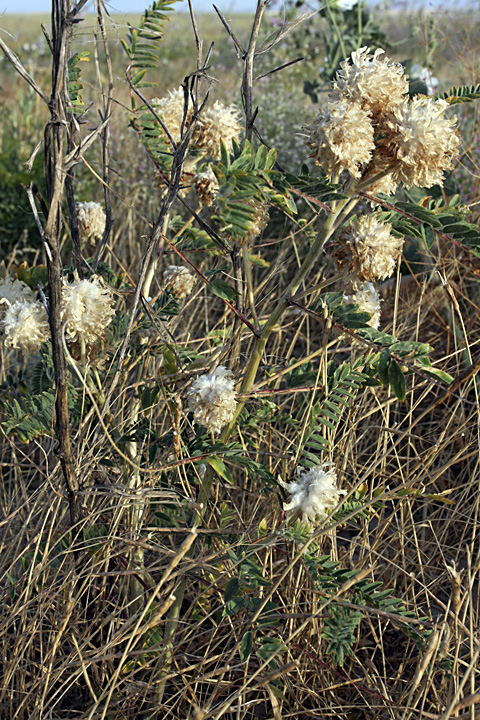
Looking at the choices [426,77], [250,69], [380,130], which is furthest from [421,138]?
[426,77]

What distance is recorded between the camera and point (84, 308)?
1037 mm

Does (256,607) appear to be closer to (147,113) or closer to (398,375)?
(398,375)

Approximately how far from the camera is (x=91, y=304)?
103 centimetres

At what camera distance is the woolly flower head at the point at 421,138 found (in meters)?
0.82

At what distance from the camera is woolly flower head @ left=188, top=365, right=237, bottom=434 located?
95 cm

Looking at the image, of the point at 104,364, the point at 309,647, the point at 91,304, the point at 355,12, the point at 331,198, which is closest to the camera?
the point at 331,198

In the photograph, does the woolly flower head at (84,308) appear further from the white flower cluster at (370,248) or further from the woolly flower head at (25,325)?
the white flower cluster at (370,248)

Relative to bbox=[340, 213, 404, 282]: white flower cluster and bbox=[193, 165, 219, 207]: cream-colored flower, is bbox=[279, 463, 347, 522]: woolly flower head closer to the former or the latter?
bbox=[340, 213, 404, 282]: white flower cluster

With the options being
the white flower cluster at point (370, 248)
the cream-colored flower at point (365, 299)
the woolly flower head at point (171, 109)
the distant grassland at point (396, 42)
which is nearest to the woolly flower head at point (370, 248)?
the white flower cluster at point (370, 248)

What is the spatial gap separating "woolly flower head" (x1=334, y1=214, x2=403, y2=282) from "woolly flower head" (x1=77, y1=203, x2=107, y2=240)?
0.58 m

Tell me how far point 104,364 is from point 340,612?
665 millimetres

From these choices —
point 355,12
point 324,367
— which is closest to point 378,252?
point 324,367

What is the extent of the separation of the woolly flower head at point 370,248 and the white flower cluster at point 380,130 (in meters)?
0.07

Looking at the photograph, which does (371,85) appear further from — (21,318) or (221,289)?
(21,318)
